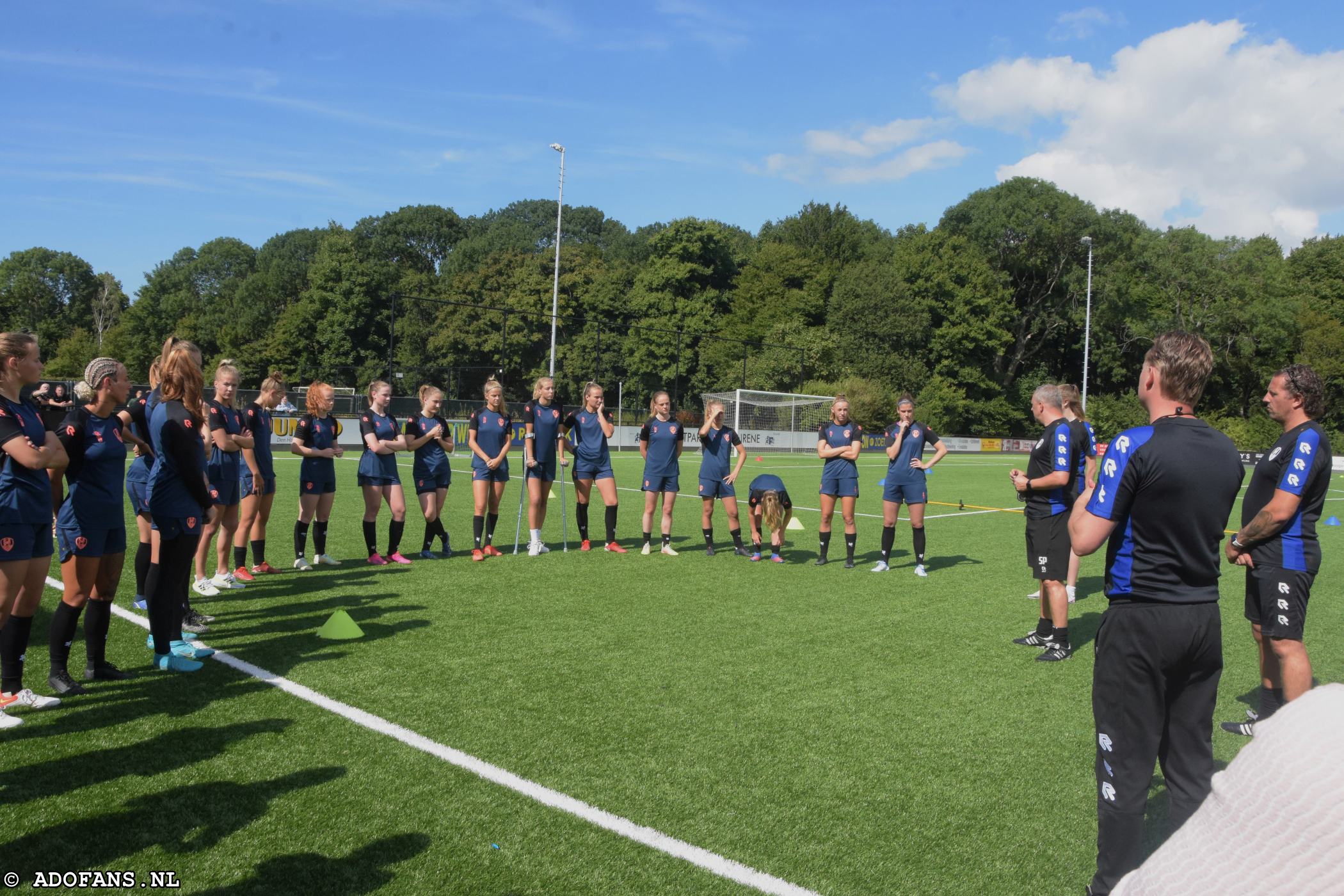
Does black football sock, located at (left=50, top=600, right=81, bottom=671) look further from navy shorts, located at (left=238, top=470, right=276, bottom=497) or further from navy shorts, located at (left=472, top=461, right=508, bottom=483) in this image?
navy shorts, located at (left=472, top=461, right=508, bottom=483)

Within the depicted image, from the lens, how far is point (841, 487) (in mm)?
10305

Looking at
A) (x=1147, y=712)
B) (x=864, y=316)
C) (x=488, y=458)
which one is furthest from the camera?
(x=864, y=316)

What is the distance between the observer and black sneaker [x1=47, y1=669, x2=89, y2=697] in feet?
16.9

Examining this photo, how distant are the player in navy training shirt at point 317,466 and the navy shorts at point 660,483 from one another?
364cm

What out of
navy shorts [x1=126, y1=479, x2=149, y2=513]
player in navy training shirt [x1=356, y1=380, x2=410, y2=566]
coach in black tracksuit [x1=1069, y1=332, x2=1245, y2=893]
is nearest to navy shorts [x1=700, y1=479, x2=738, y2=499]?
player in navy training shirt [x1=356, y1=380, x2=410, y2=566]

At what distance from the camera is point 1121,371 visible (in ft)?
189

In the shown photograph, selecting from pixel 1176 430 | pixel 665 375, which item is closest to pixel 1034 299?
pixel 665 375

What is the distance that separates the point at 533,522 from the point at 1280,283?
211ft

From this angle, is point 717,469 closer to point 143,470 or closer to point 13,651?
point 143,470

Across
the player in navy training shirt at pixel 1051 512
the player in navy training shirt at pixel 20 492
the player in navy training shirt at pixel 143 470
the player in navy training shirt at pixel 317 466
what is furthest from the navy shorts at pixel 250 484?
the player in navy training shirt at pixel 1051 512

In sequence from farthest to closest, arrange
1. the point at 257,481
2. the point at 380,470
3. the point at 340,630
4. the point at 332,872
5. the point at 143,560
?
the point at 380,470 → the point at 257,481 → the point at 340,630 → the point at 143,560 → the point at 332,872

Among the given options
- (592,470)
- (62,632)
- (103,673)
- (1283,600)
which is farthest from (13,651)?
(1283,600)

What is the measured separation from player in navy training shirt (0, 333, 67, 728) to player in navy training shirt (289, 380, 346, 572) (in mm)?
4251

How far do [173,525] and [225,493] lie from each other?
2.48 m
